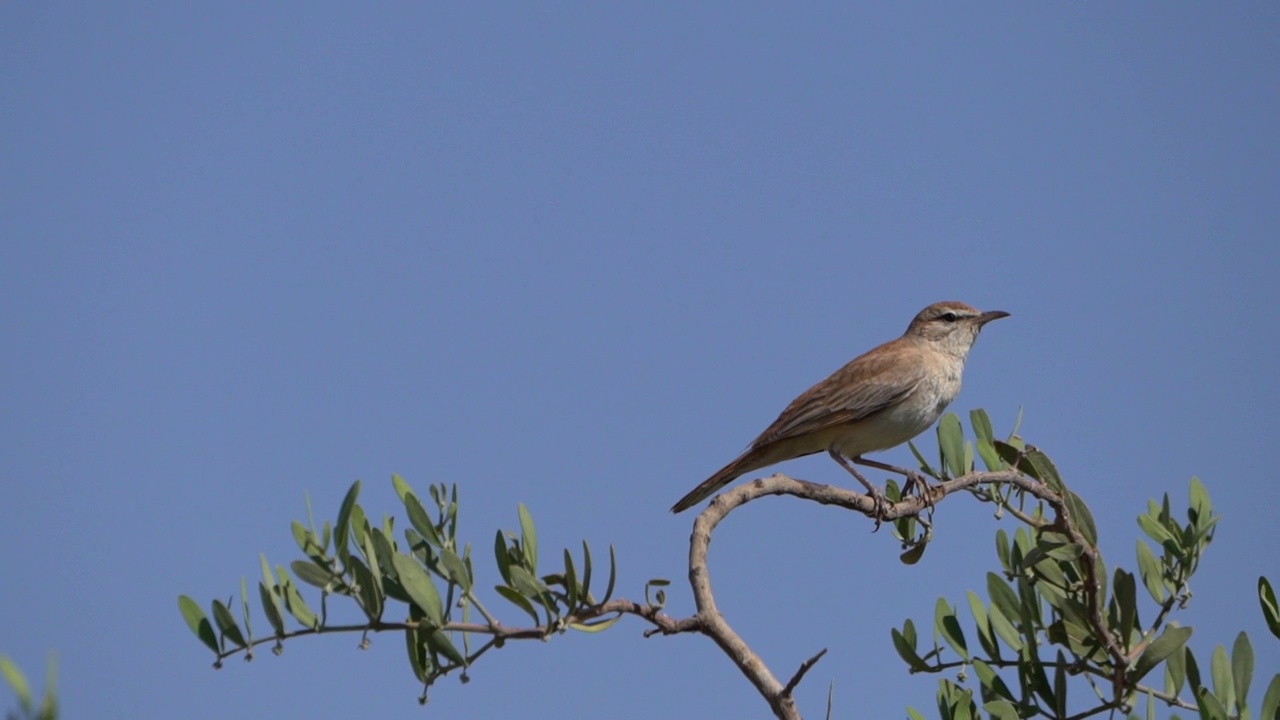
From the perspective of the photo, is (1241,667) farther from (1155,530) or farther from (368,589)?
(368,589)

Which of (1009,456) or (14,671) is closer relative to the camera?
(14,671)

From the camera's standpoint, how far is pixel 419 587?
9.98 feet

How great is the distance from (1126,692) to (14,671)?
3.71 m

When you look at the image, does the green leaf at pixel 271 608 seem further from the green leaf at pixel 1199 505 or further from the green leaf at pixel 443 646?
the green leaf at pixel 1199 505

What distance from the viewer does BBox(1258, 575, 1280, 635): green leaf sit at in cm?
428

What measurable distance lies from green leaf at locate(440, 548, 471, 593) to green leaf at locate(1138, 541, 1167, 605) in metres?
2.69

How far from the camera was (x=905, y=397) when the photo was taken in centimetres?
788

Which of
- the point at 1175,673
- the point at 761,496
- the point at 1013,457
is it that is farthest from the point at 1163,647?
the point at 761,496

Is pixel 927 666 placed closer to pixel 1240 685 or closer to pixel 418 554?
pixel 1240 685

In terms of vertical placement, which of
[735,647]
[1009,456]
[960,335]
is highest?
[960,335]

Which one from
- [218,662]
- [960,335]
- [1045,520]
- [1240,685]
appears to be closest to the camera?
[218,662]

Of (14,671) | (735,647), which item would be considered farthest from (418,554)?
(14,671)

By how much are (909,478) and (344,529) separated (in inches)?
170

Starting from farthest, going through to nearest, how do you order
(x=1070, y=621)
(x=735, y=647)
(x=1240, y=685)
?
(x=1070, y=621) < (x=1240, y=685) < (x=735, y=647)
